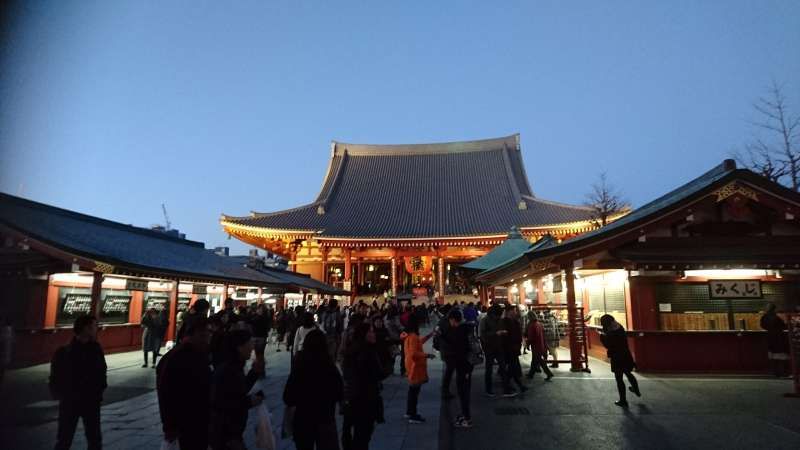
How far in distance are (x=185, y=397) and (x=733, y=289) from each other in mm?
12412

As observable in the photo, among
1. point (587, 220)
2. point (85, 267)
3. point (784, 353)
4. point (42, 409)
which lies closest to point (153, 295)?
point (85, 267)

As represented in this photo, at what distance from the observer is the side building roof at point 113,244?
1077 centimetres

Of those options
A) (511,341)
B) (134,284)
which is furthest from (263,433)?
(134,284)

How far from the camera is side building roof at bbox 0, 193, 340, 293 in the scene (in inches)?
424

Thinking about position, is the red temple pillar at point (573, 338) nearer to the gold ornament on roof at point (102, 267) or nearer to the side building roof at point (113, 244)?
the side building roof at point (113, 244)

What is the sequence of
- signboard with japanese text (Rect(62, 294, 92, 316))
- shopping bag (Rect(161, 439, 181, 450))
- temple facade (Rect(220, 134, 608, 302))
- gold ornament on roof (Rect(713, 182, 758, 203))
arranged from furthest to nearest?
temple facade (Rect(220, 134, 608, 302)), signboard with japanese text (Rect(62, 294, 92, 316)), gold ornament on roof (Rect(713, 182, 758, 203)), shopping bag (Rect(161, 439, 181, 450))

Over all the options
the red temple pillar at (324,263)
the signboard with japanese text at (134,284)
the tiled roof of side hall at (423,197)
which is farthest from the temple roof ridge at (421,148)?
the signboard with japanese text at (134,284)

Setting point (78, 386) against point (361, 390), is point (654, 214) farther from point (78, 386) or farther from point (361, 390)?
point (78, 386)

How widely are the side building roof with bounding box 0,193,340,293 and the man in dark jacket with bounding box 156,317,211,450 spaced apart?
8.59 metres

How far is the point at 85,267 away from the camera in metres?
10.9

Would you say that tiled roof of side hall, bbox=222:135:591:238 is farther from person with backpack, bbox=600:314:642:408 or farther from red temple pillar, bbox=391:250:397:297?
person with backpack, bbox=600:314:642:408

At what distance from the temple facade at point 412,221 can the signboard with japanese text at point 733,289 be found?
580 inches

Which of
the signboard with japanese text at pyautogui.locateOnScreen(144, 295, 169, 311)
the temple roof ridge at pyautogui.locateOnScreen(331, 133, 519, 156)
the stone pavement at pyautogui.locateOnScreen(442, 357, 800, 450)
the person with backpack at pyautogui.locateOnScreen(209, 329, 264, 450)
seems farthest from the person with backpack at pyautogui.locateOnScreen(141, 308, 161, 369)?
the temple roof ridge at pyautogui.locateOnScreen(331, 133, 519, 156)

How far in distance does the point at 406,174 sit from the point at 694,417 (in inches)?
1473
